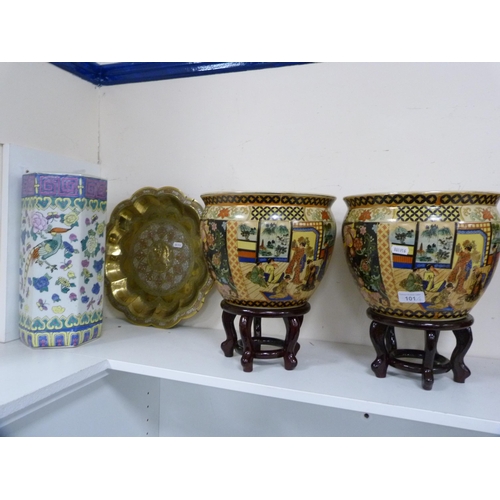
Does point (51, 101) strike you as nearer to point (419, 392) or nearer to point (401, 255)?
point (401, 255)

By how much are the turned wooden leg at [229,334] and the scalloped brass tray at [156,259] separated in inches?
7.6

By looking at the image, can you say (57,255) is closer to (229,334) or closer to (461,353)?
(229,334)

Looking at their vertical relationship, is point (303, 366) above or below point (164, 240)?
below

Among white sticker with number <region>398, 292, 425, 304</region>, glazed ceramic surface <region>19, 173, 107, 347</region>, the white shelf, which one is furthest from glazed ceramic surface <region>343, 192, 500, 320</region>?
glazed ceramic surface <region>19, 173, 107, 347</region>

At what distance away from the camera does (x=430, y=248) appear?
30.4 inches

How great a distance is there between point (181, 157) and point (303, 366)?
671mm

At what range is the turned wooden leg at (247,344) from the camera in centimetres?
92

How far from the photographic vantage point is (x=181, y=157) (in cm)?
126

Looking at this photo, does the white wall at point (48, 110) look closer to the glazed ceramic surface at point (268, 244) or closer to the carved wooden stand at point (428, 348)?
the glazed ceramic surface at point (268, 244)

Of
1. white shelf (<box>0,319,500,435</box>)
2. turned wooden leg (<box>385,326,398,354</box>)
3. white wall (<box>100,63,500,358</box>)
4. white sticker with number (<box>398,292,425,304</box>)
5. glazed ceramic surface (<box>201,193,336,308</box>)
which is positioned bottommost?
white shelf (<box>0,319,500,435</box>)

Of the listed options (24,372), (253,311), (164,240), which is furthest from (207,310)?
(24,372)

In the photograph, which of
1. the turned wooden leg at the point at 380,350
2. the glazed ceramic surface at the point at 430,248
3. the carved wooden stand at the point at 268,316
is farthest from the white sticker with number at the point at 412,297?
the carved wooden stand at the point at 268,316

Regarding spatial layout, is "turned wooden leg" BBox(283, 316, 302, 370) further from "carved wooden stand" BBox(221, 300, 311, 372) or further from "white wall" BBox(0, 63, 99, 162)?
"white wall" BBox(0, 63, 99, 162)

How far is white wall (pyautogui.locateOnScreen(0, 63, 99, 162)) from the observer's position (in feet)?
3.52
